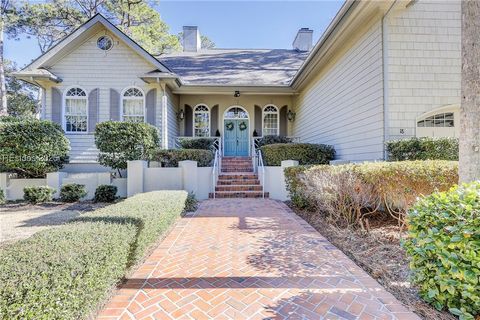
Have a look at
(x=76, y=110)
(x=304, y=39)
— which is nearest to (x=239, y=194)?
(x=76, y=110)

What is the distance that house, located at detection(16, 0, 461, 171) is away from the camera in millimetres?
6602

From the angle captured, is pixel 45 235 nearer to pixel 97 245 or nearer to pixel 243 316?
pixel 97 245

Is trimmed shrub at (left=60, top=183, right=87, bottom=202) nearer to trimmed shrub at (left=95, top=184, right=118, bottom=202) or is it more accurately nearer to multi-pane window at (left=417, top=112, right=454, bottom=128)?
trimmed shrub at (left=95, top=184, right=118, bottom=202)

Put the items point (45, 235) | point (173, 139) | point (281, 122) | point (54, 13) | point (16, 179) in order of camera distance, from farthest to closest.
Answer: point (54, 13), point (281, 122), point (173, 139), point (16, 179), point (45, 235)

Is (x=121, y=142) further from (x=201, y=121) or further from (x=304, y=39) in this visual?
(x=304, y=39)

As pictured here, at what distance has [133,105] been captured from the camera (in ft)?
37.8

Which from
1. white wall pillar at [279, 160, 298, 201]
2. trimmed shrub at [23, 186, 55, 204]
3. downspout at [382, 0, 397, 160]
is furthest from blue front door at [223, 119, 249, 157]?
downspout at [382, 0, 397, 160]

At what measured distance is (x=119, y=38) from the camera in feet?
36.2

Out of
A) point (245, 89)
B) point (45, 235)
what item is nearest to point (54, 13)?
point (245, 89)

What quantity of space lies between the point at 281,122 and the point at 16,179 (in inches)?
470

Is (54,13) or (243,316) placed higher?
(54,13)

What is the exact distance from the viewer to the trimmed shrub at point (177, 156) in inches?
378

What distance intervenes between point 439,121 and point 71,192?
38.5ft

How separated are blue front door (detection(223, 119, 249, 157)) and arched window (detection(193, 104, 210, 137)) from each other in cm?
98
